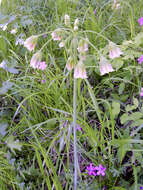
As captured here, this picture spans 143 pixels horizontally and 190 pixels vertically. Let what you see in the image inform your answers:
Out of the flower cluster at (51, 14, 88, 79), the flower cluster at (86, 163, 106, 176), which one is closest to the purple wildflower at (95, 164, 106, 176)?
the flower cluster at (86, 163, 106, 176)

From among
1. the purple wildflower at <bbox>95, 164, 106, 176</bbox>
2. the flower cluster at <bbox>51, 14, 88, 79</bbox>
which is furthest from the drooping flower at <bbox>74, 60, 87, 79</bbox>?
the purple wildflower at <bbox>95, 164, 106, 176</bbox>

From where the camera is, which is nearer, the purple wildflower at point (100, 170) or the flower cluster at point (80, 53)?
the flower cluster at point (80, 53)

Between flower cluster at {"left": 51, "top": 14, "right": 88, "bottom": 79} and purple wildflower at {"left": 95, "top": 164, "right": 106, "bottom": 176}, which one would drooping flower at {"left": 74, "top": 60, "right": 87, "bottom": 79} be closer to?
flower cluster at {"left": 51, "top": 14, "right": 88, "bottom": 79}

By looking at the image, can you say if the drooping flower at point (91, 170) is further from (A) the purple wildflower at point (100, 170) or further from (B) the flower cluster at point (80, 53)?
(B) the flower cluster at point (80, 53)

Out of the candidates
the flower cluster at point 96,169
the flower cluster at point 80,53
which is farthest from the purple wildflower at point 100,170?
the flower cluster at point 80,53

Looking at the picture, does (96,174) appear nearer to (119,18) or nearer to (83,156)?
(83,156)

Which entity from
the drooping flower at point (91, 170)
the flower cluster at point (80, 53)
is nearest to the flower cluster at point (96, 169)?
the drooping flower at point (91, 170)

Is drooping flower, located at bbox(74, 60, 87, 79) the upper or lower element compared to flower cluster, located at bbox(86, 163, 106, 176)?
upper

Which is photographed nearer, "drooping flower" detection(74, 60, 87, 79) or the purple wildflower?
"drooping flower" detection(74, 60, 87, 79)

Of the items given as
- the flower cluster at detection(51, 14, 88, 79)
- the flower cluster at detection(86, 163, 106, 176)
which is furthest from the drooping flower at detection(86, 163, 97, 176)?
the flower cluster at detection(51, 14, 88, 79)

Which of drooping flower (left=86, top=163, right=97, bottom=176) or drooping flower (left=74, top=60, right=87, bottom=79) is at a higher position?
drooping flower (left=74, top=60, right=87, bottom=79)

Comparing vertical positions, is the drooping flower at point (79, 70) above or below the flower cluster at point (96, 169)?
above

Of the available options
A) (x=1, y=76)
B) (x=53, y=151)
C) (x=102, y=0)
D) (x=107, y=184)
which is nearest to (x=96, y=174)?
(x=107, y=184)

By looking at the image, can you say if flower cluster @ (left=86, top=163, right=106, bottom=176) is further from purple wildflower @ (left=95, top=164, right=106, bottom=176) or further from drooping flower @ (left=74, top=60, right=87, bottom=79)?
drooping flower @ (left=74, top=60, right=87, bottom=79)
